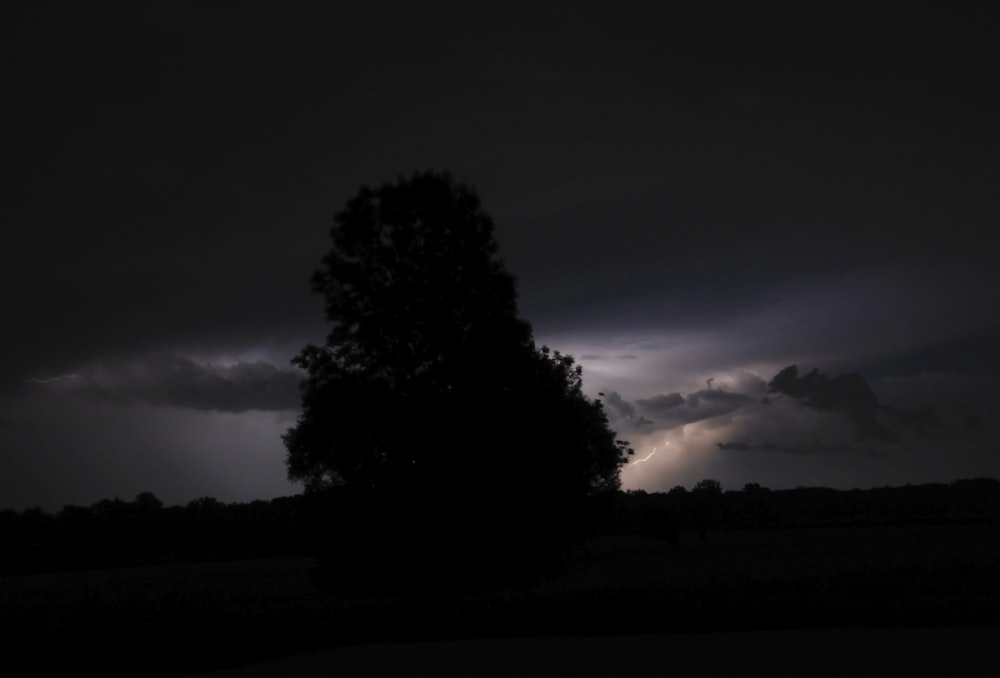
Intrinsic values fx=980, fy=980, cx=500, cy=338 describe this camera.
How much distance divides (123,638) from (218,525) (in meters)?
91.1

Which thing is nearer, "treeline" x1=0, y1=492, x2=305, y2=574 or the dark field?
the dark field

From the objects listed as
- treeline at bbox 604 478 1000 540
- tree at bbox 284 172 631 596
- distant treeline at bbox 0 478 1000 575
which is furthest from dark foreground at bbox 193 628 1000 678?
treeline at bbox 604 478 1000 540

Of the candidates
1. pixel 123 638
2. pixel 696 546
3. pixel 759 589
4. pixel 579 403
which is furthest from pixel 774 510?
pixel 123 638

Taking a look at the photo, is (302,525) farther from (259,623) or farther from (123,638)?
(123,638)

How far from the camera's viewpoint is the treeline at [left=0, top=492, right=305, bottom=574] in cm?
8088

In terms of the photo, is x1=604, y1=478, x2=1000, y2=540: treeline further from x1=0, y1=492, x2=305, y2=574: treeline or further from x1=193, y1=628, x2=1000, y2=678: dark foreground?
x1=193, y1=628, x2=1000, y2=678: dark foreground

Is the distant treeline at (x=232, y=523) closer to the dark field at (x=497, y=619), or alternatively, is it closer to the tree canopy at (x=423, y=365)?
the tree canopy at (x=423, y=365)

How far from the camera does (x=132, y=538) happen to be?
3684 inches

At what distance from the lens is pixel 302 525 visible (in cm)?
2591

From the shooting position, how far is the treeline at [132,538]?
3184 inches

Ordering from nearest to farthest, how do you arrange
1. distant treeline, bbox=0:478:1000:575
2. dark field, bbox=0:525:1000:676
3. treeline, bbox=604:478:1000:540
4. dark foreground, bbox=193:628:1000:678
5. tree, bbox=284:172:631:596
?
dark foreground, bbox=193:628:1000:678 < dark field, bbox=0:525:1000:676 < tree, bbox=284:172:631:596 < distant treeline, bbox=0:478:1000:575 < treeline, bbox=604:478:1000:540

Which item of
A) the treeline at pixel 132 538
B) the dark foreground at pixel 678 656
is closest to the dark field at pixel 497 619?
the dark foreground at pixel 678 656

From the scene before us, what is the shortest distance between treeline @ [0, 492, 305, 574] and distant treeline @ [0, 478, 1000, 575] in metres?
0.09

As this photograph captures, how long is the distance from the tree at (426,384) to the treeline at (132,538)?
168 feet
